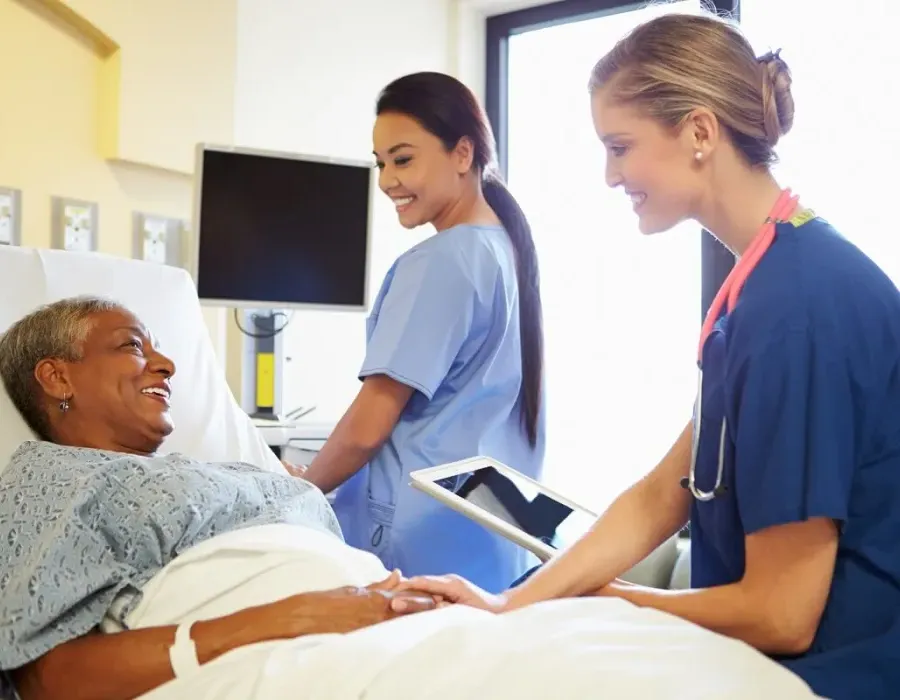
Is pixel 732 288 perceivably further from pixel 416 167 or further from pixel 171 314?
pixel 171 314

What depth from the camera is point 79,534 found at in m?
1.10

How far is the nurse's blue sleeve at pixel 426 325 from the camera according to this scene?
1.57 meters

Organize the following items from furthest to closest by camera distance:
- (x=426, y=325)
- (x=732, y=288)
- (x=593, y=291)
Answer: (x=593, y=291), (x=426, y=325), (x=732, y=288)

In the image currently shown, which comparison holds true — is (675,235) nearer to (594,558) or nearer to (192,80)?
(192,80)

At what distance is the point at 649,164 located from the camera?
3.56ft

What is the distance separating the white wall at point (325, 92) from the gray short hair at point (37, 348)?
49.3 inches

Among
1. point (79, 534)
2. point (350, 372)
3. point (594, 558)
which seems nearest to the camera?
point (79, 534)

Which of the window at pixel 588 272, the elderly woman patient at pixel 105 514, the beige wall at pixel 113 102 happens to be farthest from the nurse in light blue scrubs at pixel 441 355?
the window at pixel 588 272

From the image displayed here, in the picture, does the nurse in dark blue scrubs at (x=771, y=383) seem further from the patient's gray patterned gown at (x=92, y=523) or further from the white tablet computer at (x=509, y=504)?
the patient's gray patterned gown at (x=92, y=523)

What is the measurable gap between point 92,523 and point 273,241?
134cm

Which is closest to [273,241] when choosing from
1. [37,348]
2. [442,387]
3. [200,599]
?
[442,387]

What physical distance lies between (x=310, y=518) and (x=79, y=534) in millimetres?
377

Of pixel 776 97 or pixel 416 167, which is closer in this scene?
pixel 776 97

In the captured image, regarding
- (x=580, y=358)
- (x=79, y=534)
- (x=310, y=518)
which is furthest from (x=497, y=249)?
(x=580, y=358)
